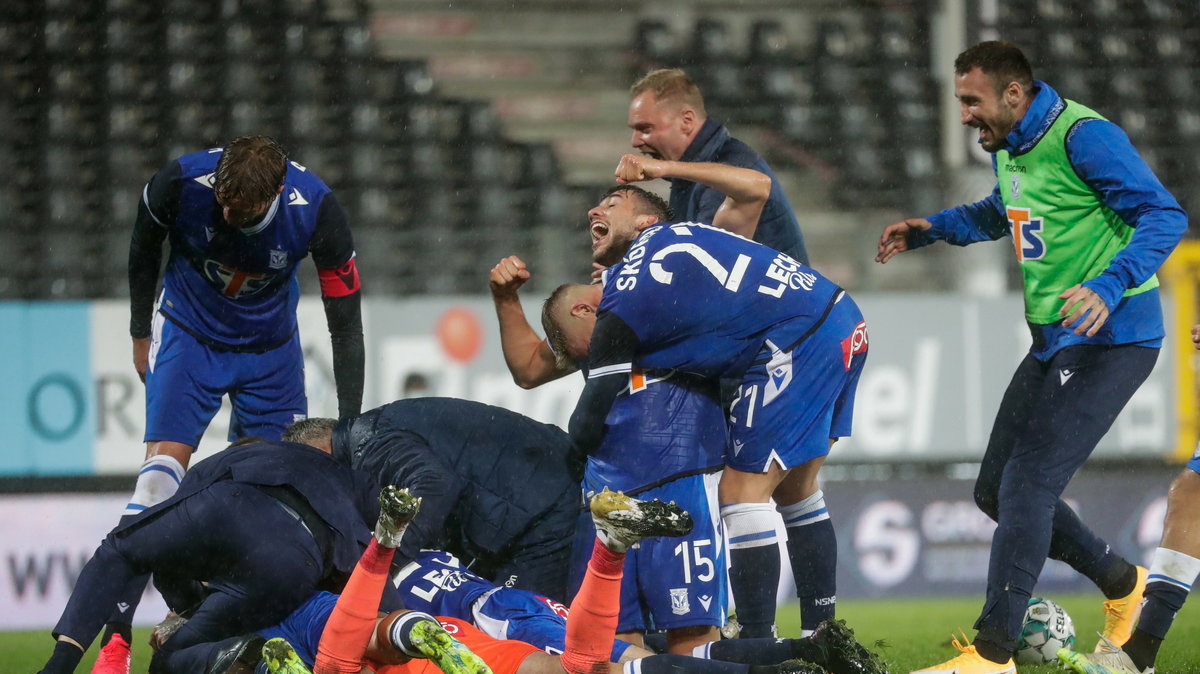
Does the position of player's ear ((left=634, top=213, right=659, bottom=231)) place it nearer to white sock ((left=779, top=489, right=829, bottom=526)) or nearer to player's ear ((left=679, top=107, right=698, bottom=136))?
player's ear ((left=679, top=107, right=698, bottom=136))

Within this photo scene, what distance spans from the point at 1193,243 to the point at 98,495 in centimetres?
633

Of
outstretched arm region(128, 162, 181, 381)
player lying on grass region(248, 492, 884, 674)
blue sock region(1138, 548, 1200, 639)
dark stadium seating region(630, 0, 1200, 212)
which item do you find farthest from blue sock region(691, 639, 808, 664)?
dark stadium seating region(630, 0, 1200, 212)

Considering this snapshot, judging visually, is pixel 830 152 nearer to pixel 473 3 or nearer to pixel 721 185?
pixel 473 3

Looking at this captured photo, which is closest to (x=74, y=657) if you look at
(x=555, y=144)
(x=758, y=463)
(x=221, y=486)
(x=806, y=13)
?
(x=221, y=486)

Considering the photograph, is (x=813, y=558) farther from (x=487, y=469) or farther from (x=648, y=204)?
(x=648, y=204)

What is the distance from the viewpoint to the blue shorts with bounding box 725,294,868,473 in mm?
3600

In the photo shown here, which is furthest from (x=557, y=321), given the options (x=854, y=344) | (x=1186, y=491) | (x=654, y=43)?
(x=654, y=43)

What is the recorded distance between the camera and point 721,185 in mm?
4031

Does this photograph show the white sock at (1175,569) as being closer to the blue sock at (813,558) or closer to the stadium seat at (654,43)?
the blue sock at (813,558)

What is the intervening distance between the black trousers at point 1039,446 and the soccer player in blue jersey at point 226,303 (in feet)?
6.96

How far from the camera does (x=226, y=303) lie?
4449 millimetres

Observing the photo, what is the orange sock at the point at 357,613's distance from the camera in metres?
3.12

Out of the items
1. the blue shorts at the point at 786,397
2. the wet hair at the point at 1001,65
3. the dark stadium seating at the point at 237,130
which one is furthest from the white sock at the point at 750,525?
the dark stadium seating at the point at 237,130

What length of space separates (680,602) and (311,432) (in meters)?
1.20
